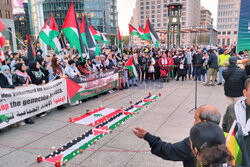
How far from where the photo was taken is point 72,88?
328 inches

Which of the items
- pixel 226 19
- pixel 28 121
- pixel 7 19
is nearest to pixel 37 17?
pixel 7 19

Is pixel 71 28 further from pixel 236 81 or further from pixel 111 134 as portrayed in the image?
pixel 236 81

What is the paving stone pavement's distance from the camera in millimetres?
4285

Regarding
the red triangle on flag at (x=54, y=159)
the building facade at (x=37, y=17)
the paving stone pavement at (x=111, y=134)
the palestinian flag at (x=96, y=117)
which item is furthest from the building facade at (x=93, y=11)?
the red triangle on flag at (x=54, y=159)

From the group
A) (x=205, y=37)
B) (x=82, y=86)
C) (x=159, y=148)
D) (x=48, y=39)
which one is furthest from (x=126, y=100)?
(x=205, y=37)

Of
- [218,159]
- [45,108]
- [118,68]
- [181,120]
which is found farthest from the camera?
[118,68]

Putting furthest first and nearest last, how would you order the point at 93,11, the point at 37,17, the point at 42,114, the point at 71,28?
the point at 93,11 < the point at 37,17 < the point at 71,28 < the point at 42,114

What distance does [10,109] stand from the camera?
596 cm

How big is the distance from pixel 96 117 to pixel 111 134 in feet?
4.99

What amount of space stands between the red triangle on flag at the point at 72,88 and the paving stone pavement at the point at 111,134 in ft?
1.90

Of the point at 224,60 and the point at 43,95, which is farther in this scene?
the point at 224,60

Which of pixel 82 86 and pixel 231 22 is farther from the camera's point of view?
pixel 231 22

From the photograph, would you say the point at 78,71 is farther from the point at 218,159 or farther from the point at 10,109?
the point at 218,159

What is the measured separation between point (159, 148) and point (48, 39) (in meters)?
9.62
